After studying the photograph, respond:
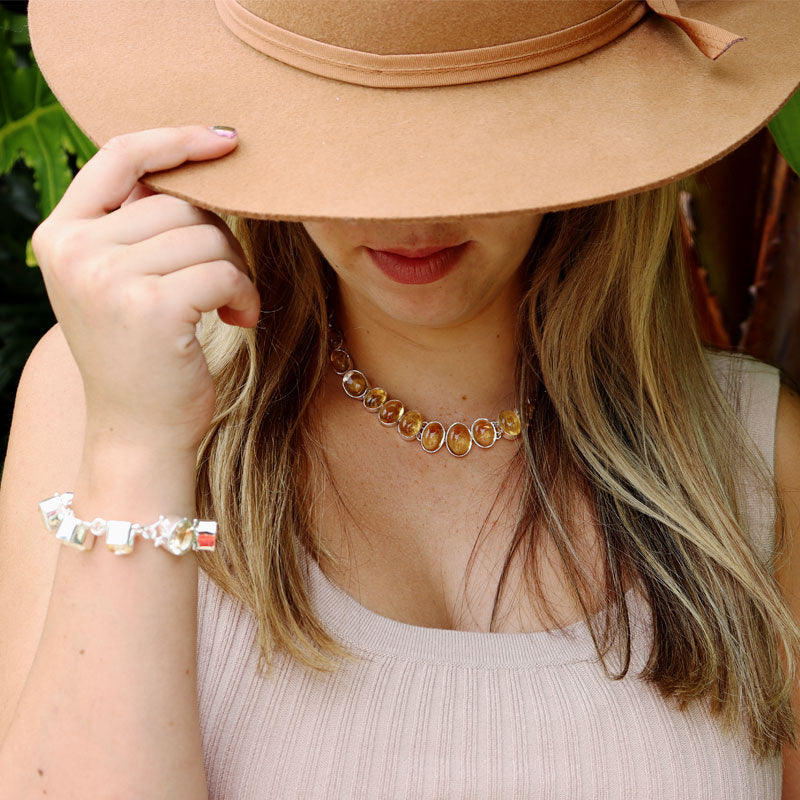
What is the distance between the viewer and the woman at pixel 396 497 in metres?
0.96

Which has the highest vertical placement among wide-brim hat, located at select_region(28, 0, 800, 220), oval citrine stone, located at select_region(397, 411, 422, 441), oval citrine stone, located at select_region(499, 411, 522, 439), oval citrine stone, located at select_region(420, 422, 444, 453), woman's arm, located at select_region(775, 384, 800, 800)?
wide-brim hat, located at select_region(28, 0, 800, 220)

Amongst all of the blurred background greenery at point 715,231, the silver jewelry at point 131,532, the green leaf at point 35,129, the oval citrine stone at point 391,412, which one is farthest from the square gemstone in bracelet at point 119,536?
the green leaf at point 35,129

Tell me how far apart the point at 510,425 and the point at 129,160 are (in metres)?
0.72

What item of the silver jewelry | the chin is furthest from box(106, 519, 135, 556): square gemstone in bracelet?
the chin

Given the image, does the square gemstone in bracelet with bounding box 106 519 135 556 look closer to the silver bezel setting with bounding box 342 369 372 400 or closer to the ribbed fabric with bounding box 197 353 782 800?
A: the ribbed fabric with bounding box 197 353 782 800

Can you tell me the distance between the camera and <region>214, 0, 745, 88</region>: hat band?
2.98 feet

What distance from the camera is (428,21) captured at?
2.89 ft

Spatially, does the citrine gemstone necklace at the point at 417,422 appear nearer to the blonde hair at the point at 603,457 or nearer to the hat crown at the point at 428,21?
the blonde hair at the point at 603,457

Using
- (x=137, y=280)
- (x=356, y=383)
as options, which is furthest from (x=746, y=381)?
(x=137, y=280)

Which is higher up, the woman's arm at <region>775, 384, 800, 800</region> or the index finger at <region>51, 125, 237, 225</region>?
the index finger at <region>51, 125, 237, 225</region>

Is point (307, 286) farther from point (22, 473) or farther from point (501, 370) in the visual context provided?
point (22, 473)

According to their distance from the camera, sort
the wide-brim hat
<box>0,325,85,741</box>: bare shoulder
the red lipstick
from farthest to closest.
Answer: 1. <box>0,325,85,741</box>: bare shoulder
2. the red lipstick
3. the wide-brim hat

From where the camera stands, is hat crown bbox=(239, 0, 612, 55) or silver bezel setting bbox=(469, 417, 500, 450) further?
silver bezel setting bbox=(469, 417, 500, 450)

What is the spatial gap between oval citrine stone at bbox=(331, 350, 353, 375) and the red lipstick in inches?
13.7
